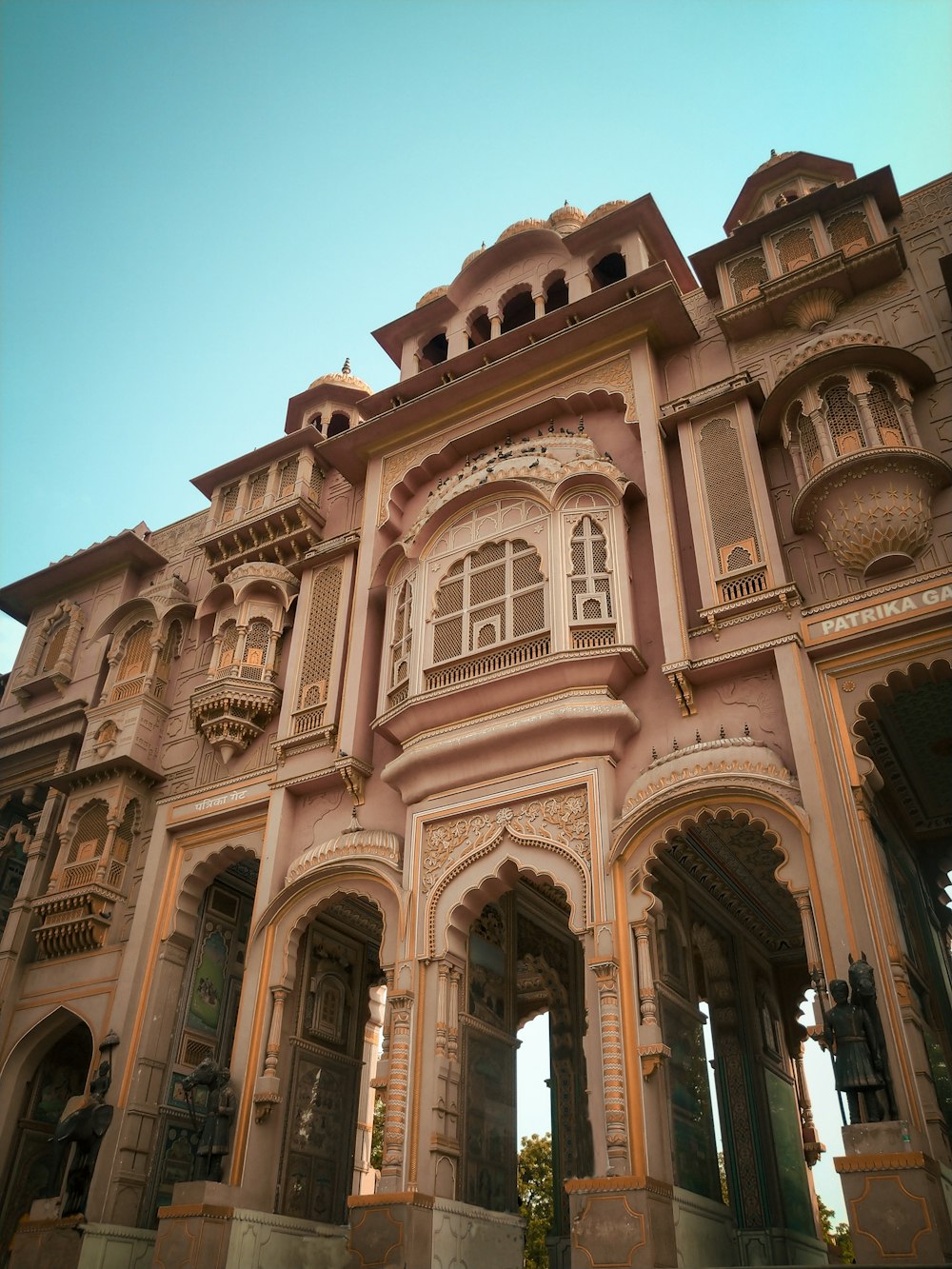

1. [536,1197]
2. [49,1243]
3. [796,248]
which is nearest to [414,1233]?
[49,1243]

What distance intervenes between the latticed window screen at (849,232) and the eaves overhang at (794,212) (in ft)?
0.85

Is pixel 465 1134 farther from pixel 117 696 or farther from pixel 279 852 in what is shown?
pixel 117 696

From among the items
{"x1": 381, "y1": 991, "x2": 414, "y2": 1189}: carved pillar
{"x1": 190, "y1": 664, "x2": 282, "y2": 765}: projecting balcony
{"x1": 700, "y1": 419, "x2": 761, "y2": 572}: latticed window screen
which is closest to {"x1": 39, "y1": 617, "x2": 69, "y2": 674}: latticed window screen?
{"x1": 190, "y1": 664, "x2": 282, "y2": 765}: projecting balcony

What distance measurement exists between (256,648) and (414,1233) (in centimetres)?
979

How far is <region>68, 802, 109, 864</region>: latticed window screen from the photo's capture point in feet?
53.6

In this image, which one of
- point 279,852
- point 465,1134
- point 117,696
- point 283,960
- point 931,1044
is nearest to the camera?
point 931,1044

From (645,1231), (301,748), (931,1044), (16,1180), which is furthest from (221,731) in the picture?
(931,1044)

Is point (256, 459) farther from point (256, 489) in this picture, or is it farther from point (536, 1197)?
point (536, 1197)

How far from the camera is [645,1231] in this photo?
29.8 ft

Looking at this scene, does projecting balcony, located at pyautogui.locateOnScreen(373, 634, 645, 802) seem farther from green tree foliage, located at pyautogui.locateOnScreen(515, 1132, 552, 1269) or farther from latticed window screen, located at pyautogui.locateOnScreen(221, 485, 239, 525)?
green tree foliage, located at pyautogui.locateOnScreen(515, 1132, 552, 1269)

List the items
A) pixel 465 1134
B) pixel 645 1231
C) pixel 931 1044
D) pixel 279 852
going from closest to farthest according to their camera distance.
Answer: pixel 645 1231 < pixel 931 1044 < pixel 465 1134 < pixel 279 852

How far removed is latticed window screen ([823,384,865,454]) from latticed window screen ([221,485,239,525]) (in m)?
11.7

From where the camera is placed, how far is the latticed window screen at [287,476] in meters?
19.3

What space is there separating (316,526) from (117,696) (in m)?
4.80
